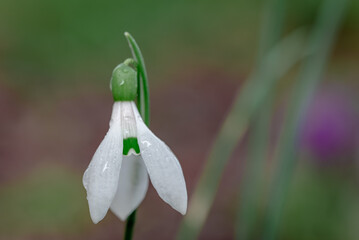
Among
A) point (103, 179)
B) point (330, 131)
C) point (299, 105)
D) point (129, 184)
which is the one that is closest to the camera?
point (103, 179)

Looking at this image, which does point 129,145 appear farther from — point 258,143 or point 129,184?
point 258,143

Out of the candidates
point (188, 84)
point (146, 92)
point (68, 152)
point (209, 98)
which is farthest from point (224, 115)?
point (146, 92)

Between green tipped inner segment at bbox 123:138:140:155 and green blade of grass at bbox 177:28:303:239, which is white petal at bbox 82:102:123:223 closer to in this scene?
green tipped inner segment at bbox 123:138:140:155

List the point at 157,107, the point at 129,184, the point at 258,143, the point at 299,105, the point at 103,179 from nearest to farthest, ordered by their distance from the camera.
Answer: the point at 103,179 → the point at 129,184 → the point at 299,105 → the point at 258,143 → the point at 157,107

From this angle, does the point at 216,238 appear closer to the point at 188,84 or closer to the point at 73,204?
the point at 73,204

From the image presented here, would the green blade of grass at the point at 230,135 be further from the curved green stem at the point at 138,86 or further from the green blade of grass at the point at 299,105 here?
the curved green stem at the point at 138,86

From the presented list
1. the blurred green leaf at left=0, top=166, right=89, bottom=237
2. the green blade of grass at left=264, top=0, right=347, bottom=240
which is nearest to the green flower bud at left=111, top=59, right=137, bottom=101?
the green blade of grass at left=264, top=0, right=347, bottom=240

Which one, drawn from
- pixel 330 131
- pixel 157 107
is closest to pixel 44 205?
pixel 330 131
